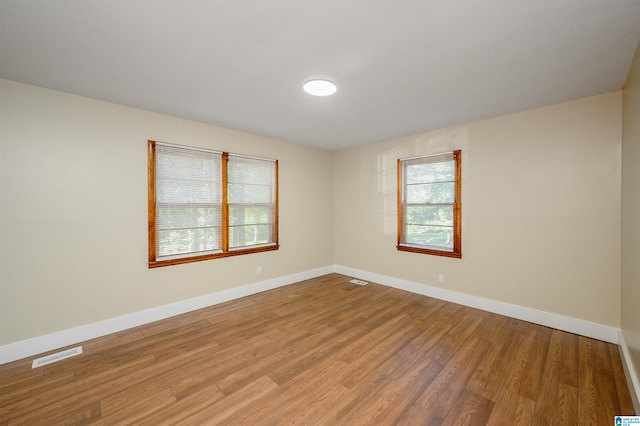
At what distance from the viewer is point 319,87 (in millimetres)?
2482

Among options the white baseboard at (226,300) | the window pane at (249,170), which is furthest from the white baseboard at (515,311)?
the window pane at (249,170)

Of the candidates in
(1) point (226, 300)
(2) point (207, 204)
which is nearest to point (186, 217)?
(2) point (207, 204)

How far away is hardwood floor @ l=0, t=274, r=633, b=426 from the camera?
1.76 meters

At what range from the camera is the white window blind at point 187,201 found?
329cm

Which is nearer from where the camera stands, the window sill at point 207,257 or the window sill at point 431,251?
the window sill at point 207,257

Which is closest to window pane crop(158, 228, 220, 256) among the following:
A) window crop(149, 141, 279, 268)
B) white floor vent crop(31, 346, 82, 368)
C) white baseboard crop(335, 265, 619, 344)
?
window crop(149, 141, 279, 268)

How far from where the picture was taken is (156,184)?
323 centimetres

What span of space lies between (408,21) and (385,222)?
3.37 m

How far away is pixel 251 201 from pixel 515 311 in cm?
395

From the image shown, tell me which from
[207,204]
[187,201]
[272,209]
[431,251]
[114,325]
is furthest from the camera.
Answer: [272,209]

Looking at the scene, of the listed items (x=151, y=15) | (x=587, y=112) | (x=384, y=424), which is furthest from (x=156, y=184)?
(x=587, y=112)

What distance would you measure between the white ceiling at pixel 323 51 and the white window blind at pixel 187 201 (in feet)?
2.27

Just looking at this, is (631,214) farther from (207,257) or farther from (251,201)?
(207,257)

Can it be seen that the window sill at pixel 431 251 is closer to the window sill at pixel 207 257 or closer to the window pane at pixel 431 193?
the window pane at pixel 431 193
